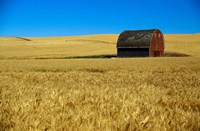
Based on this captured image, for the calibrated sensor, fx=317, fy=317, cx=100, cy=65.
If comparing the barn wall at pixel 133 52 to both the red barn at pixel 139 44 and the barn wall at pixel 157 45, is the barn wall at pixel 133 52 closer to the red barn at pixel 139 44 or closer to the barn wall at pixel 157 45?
the red barn at pixel 139 44

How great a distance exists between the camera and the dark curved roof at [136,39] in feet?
168

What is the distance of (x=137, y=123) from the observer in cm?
370

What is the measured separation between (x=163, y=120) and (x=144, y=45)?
1886 inches

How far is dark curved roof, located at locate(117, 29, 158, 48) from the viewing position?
5123 cm

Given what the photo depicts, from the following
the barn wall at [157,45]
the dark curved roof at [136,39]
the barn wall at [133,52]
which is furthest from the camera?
the barn wall at [157,45]

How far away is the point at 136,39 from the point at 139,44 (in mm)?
1124

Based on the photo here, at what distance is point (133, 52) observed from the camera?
52.3 meters

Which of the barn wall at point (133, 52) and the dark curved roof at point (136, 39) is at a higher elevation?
the dark curved roof at point (136, 39)

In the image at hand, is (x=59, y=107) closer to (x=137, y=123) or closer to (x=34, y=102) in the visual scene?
(x=34, y=102)

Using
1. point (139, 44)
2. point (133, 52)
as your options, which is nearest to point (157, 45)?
point (139, 44)

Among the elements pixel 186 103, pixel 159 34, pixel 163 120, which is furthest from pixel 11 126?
pixel 159 34

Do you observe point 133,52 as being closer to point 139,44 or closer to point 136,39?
point 139,44

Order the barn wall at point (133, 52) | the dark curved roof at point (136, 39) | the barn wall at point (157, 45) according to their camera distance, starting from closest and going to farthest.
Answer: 1. the dark curved roof at point (136, 39)
2. the barn wall at point (133, 52)
3. the barn wall at point (157, 45)

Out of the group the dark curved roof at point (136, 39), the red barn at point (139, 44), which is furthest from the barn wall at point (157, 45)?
the dark curved roof at point (136, 39)
